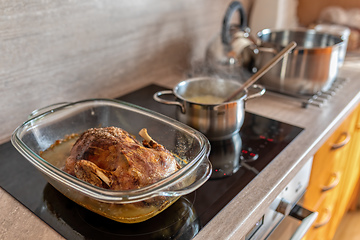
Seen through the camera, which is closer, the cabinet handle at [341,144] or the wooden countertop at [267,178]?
the wooden countertop at [267,178]

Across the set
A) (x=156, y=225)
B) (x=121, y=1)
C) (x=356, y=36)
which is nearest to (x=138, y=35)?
(x=121, y=1)

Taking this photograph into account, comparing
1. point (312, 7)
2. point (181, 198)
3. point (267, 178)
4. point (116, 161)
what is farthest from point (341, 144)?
point (312, 7)

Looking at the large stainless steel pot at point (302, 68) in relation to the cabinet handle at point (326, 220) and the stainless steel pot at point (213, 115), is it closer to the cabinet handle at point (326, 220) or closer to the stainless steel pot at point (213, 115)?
the stainless steel pot at point (213, 115)

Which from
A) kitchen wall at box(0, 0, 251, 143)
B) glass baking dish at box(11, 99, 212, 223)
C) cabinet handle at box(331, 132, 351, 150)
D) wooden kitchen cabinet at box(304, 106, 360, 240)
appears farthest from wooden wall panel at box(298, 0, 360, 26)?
glass baking dish at box(11, 99, 212, 223)

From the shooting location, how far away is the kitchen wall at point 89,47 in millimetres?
916

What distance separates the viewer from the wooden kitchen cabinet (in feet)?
3.54

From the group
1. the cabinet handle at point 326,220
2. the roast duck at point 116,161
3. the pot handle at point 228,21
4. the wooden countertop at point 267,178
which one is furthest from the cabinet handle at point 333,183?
the roast duck at point 116,161

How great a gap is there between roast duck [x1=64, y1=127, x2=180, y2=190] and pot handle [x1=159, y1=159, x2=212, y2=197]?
Answer: 0.04 metres

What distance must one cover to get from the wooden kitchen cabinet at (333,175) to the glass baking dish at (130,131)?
0.46 m

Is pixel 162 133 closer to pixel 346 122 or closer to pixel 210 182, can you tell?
pixel 210 182

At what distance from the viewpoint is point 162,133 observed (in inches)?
31.4

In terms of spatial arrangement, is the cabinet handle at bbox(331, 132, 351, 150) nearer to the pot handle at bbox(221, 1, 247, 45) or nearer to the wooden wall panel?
the pot handle at bbox(221, 1, 247, 45)

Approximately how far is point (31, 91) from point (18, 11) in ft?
0.70

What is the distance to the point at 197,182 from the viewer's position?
0.61m
